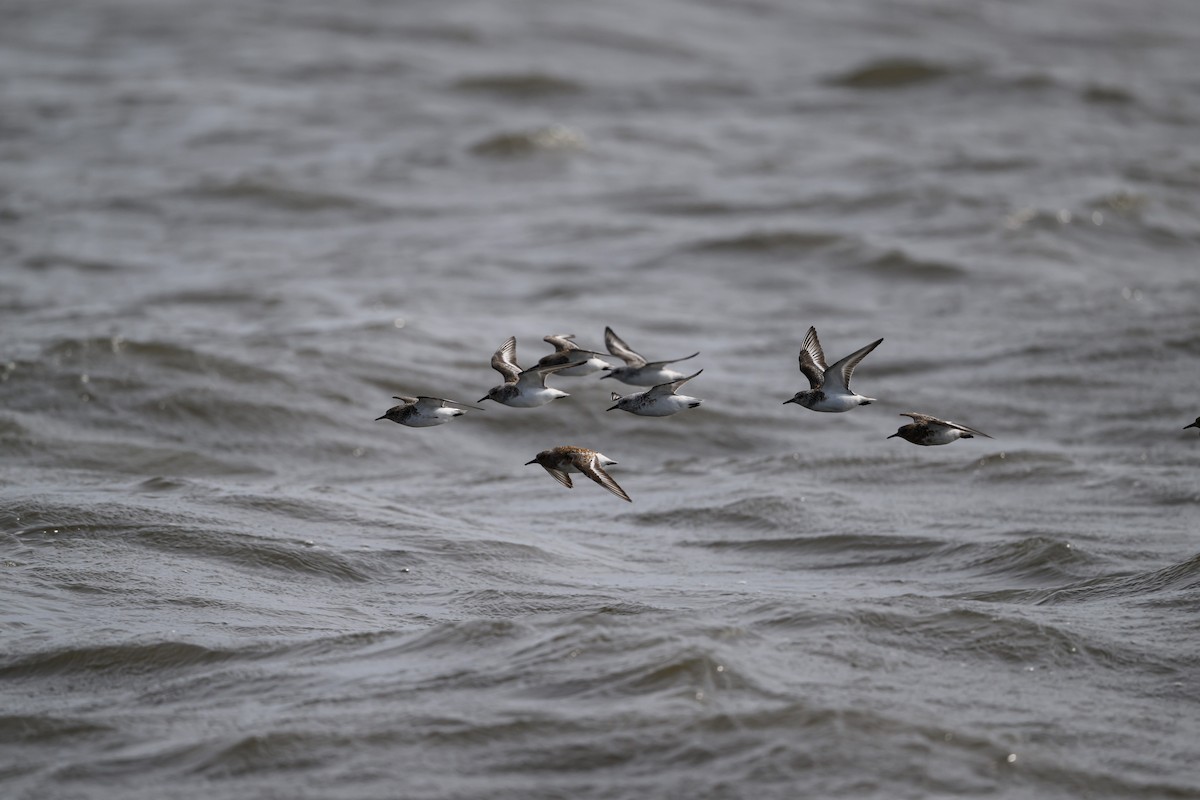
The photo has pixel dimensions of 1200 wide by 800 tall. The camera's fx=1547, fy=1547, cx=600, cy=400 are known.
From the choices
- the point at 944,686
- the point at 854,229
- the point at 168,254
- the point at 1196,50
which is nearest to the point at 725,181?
the point at 854,229

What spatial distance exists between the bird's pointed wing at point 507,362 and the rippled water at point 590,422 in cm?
128

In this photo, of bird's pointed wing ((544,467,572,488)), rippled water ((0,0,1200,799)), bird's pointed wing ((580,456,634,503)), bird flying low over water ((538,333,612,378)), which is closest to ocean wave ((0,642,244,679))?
rippled water ((0,0,1200,799))

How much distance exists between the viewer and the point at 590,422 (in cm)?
1492

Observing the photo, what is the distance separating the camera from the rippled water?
755 centimetres

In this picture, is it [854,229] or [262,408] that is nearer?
[262,408]

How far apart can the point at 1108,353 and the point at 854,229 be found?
20.1 ft

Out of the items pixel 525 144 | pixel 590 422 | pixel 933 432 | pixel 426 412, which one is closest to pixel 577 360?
pixel 426 412

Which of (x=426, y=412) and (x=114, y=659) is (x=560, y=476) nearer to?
(x=426, y=412)

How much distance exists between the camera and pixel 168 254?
20.3 metres

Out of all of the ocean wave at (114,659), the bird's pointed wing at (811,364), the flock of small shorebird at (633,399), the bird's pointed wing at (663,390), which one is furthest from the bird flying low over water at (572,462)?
the ocean wave at (114,659)

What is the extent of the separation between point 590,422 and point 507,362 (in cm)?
465

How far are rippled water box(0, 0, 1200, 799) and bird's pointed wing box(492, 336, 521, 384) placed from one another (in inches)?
50.5

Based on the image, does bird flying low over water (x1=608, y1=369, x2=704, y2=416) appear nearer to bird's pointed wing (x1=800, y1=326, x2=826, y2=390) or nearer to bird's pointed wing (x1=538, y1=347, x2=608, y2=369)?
bird's pointed wing (x1=538, y1=347, x2=608, y2=369)

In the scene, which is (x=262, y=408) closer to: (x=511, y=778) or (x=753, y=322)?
(x=753, y=322)
